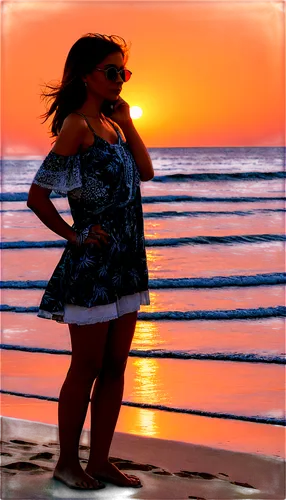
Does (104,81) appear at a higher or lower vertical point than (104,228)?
higher

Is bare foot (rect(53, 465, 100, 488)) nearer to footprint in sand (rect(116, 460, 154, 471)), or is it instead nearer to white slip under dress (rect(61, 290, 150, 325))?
footprint in sand (rect(116, 460, 154, 471))

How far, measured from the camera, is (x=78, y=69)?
339 cm

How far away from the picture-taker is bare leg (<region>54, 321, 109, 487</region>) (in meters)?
3.37

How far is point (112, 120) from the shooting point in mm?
3520

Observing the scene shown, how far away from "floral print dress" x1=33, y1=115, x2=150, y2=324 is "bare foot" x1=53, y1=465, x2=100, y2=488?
1.85 feet

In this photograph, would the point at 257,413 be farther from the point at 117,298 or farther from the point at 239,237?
the point at 239,237

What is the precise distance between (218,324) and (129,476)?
4631 mm

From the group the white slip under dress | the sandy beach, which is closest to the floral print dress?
the white slip under dress

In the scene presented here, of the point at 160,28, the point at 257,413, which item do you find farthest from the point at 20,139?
the point at 257,413

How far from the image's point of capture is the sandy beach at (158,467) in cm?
353

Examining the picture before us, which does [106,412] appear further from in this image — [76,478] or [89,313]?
[89,313]

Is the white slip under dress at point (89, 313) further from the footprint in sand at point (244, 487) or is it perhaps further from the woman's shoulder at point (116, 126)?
the footprint in sand at point (244, 487)

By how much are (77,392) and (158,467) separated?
2.22 feet

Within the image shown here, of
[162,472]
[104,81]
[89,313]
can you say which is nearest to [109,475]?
[162,472]
